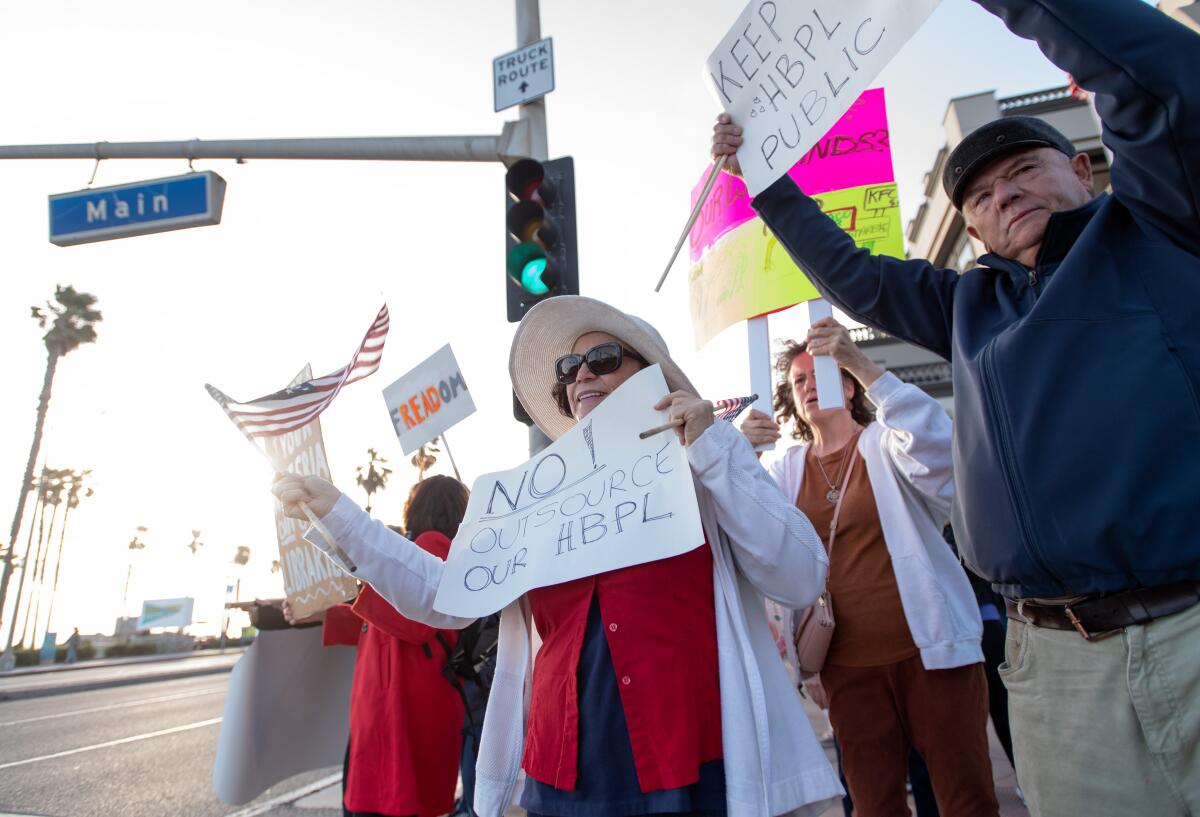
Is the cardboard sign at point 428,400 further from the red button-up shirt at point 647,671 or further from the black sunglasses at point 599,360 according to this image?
the red button-up shirt at point 647,671

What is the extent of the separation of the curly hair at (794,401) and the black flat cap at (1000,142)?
1577mm

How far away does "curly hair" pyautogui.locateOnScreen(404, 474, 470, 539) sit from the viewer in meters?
3.54

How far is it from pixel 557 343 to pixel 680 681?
1223 mm

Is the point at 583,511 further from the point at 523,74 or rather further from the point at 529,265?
the point at 523,74

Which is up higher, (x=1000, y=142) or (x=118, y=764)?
(x=1000, y=142)

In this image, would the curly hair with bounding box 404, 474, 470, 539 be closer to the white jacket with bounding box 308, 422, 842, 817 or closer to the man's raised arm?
the white jacket with bounding box 308, 422, 842, 817

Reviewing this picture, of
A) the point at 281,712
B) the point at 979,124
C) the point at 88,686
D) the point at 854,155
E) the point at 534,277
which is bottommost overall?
the point at 88,686

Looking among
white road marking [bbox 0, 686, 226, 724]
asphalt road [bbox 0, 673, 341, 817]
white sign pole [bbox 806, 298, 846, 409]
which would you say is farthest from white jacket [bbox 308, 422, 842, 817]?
white road marking [bbox 0, 686, 226, 724]

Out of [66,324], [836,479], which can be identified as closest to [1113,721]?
[836,479]

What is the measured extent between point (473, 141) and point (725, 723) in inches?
154

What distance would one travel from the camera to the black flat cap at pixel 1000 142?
173cm

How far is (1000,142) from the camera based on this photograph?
1.75 metres

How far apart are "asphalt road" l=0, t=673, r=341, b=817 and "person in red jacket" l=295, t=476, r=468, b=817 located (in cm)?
252

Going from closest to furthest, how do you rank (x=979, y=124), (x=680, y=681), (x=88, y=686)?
(x=680, y=681)
(x=979, y=124)
(x=88, y=686)
